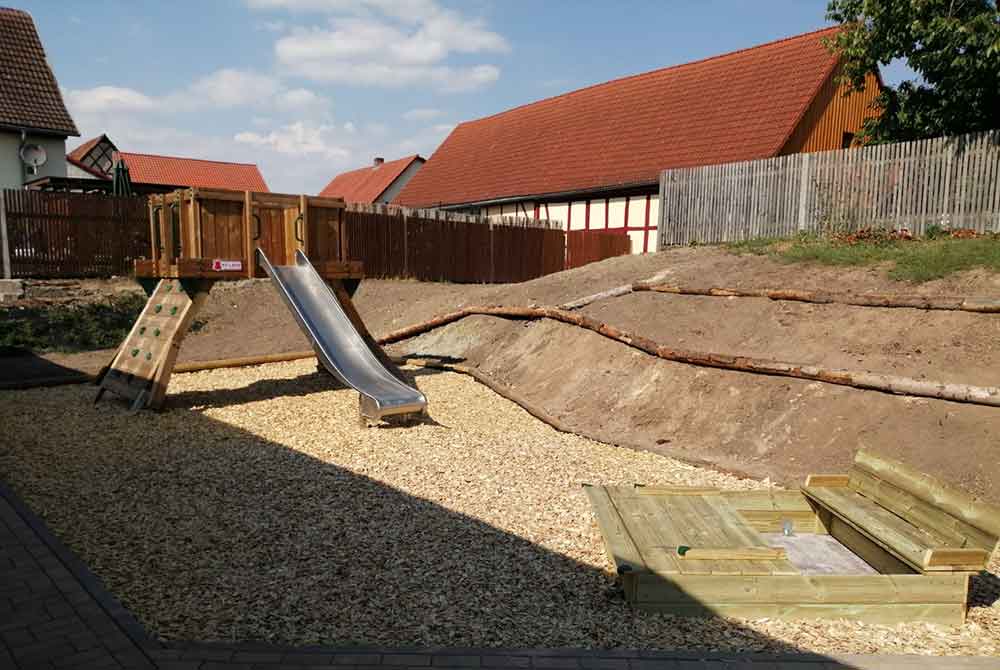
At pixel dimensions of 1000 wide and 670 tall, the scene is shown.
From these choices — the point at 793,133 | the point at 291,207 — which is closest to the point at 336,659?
the point at 291,207

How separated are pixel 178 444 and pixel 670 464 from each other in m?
4.94

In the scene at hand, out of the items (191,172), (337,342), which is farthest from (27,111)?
(191,172)

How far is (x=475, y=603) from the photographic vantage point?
3.98 m

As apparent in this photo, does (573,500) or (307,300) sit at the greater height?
(307,300)

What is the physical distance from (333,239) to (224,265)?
69.9 inches

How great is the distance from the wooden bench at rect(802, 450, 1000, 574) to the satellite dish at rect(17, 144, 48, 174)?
22715mm

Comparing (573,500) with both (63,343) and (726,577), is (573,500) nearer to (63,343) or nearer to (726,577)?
(726,577)

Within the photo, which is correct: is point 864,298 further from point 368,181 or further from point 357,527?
point 368,181

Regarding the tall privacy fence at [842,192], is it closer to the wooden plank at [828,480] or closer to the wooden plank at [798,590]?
the wooden plank at [828,480]

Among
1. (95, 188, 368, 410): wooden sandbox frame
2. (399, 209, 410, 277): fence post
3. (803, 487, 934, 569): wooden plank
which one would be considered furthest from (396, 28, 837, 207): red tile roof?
(803, 487, 934, 569): wooden plank

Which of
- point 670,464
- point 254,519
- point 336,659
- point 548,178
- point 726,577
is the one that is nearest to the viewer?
point 336,659

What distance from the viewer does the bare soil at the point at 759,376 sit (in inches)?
251

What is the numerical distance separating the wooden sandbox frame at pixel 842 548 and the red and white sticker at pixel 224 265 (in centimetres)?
630

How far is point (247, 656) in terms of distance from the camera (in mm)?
3363
